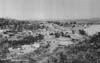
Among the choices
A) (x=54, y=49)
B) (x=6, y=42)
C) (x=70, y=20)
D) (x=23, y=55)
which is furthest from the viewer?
(x=70, y=20)

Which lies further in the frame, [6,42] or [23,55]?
[6,42]

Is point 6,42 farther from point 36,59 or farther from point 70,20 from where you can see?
point 70,20

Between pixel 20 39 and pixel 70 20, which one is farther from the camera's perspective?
pixel 70 20

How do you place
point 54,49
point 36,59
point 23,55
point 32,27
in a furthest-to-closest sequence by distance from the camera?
point 32,27 → point 54,49 → point 23,55 → point 36,59

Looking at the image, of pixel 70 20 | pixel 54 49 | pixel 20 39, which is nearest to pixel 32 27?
pixel 20 39

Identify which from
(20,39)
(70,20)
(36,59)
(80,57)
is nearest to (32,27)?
(20,39)

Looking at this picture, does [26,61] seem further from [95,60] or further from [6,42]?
[6,42]

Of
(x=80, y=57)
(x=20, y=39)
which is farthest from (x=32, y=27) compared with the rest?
(x=80, y=57)

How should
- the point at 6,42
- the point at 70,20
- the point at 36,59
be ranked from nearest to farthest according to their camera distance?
the point at 36,59, the point at 6,42, the point at 70,20

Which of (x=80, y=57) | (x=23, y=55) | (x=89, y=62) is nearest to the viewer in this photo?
(x=89, y=62)
